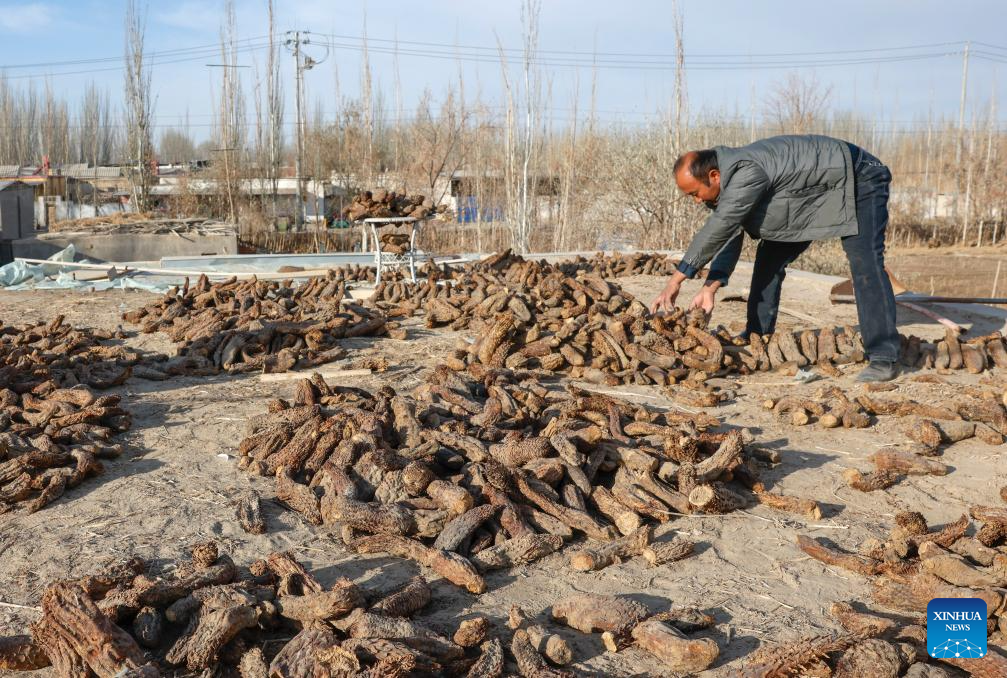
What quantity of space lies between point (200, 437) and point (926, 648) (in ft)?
10.8

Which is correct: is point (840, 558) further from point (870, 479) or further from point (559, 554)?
point (559, 554)

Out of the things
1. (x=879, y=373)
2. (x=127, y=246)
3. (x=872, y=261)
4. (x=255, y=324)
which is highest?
(x=872, y=261)

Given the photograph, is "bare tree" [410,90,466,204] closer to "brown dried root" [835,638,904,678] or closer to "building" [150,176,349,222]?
"building" [150,176,349,222]

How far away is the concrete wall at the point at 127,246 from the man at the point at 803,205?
1087cm

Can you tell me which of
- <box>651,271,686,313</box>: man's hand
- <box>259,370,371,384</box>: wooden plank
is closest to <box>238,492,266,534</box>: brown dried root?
<box>259,370,371,384</box>: wooden plank

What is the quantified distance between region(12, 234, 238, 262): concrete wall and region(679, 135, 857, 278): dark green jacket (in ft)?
35.8

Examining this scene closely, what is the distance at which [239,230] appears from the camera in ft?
53.8

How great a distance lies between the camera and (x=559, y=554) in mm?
3068

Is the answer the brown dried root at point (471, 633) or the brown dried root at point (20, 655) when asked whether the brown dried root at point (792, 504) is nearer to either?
the brown dried root at point (471, 633)

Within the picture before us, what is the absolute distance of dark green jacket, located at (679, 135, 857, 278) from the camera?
4953mm

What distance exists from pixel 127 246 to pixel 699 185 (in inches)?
448

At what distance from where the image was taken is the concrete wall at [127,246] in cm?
1284

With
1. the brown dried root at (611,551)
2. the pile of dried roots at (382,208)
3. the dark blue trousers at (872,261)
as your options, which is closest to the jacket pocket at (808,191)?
the dark blue trousers at (872,261)

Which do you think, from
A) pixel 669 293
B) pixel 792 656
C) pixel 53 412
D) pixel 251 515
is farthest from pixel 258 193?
pixel 792 656
